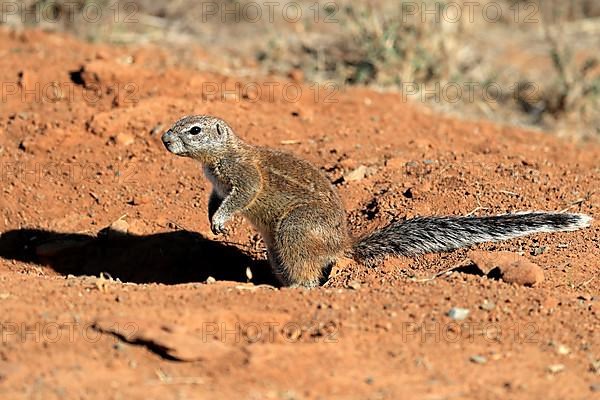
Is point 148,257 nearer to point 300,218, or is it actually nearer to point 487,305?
point 300,218

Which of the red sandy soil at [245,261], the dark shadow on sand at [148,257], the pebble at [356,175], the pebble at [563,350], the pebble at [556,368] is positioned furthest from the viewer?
the pebble at [356,175]

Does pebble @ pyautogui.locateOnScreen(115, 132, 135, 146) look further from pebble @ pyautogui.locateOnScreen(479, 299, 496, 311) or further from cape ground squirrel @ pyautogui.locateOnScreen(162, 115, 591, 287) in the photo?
pebble @ pyautogui.locateOnScreen(479, 299, 496, 311)

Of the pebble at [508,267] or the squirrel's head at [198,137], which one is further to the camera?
the squirrel's head at [198,137]

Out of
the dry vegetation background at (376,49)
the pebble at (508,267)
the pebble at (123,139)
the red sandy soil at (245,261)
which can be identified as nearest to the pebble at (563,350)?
the red sandy soil at (245,261)

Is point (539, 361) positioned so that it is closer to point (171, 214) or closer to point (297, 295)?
point (297, 295)

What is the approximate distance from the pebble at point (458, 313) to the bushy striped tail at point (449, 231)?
1.20 m

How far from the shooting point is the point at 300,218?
6.55 meters

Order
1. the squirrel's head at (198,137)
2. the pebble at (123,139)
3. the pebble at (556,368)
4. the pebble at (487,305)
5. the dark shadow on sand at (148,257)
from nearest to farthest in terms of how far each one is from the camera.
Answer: the pebble at (556,368), the pebble at (487,305), the squirrel's head at (198,137), the dark shadow on sand at (148,257), the pebble at (123,139)

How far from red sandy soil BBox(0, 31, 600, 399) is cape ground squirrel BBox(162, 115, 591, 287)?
17cm

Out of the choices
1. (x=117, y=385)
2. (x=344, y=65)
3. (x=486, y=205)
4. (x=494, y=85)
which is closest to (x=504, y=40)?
(x=494, y=85)

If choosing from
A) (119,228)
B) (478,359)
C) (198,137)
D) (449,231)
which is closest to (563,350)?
(478,359)

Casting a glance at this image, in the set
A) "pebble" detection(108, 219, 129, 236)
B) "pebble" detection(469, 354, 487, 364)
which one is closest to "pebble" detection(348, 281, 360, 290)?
"pebble" detection(469, 354, 487, 364)

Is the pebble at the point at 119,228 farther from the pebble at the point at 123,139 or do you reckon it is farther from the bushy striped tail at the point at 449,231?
the bushy striped tail at the point at 449,231

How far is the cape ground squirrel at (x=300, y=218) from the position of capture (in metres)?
6.33
